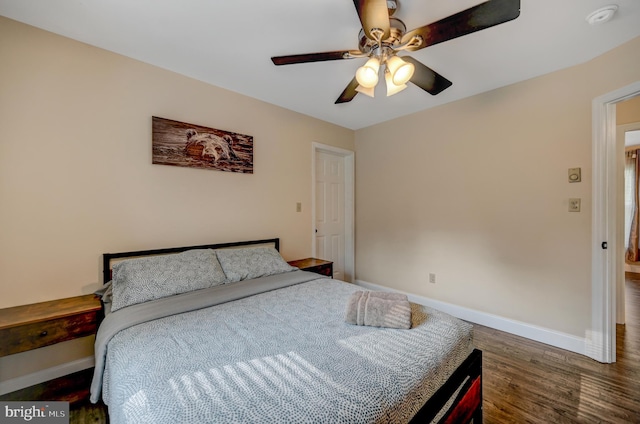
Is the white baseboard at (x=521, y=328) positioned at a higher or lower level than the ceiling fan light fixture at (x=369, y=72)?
lower

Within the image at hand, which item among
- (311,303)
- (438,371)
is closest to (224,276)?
(311,303)

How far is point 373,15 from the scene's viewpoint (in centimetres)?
132

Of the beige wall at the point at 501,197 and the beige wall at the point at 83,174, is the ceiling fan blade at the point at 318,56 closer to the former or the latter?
the beige wall at the point at 83,174

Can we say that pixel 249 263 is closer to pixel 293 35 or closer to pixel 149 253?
pixel 149 253

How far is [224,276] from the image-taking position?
2.25 metres

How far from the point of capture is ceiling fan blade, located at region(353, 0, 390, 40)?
4.09ft

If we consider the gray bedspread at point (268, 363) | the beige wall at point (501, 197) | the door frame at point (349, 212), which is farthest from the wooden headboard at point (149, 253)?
the beige wall at point (501, 197)

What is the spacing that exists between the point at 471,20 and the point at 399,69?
0.39m

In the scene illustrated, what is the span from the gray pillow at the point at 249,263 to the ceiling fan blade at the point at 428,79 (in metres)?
1.98

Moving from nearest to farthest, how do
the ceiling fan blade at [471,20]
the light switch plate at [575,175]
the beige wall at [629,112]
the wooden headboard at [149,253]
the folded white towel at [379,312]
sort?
the ceiling fan blade at [471,20] < the folded white towel at [379,312] < the wooden headboard at [149,253] < the light switch plate at [575,175] < the beige wall at [629,112]

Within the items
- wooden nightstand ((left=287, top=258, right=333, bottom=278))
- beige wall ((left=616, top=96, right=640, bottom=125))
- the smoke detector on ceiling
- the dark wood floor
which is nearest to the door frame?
wooden nightstand ((left=287, top=258, right=333, bottom=278))

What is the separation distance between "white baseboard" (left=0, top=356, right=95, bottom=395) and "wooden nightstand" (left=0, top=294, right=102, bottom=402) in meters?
0.03

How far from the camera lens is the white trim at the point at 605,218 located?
2119 mm

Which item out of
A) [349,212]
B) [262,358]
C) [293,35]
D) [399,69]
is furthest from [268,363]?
[349,212]
